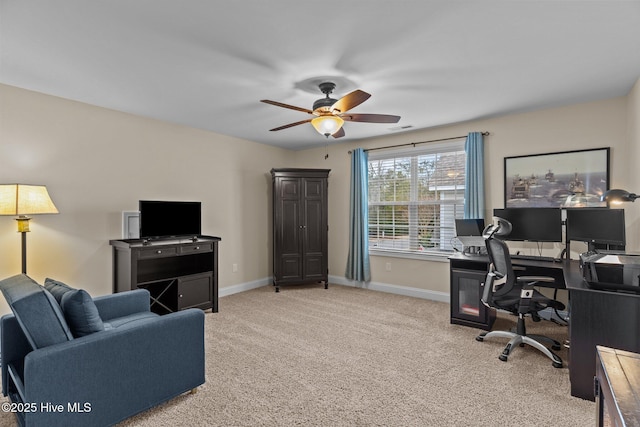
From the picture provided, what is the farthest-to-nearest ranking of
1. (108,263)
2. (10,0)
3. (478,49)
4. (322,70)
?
(108,263) → (322,70) → (478,49) → (10,0)

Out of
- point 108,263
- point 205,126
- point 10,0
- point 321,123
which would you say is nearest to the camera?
point 10,0

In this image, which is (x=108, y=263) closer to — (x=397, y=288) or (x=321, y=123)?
(x=321, y=123)

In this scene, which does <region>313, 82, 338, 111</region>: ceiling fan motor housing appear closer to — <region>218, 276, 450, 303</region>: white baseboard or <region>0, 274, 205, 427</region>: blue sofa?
<region>0, 274, 205, 427</region>: blue sofa

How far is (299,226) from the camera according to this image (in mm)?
5422

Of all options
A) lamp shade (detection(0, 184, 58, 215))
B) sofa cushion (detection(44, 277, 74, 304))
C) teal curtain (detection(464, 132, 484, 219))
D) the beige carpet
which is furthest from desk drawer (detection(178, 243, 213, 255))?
teal curtain (detection(464, 132, 484, 219))

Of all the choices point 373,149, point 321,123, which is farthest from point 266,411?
point 373,149

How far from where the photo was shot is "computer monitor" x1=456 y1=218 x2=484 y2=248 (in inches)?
151

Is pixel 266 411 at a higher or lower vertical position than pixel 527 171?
lower

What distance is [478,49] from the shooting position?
2.45 meters

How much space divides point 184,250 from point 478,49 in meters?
3.61

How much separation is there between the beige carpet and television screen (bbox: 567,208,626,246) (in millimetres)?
1057

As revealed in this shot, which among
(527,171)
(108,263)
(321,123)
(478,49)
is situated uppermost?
(478,49)

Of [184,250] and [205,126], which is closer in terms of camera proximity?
[184,250]

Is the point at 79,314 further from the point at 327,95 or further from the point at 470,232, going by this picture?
the point at 470,232
